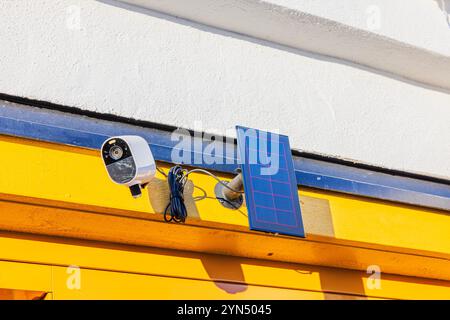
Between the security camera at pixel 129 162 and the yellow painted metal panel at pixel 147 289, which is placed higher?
the security camera at pixel 129 162

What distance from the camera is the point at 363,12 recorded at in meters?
3.16

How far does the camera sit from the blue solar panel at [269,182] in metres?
2.40

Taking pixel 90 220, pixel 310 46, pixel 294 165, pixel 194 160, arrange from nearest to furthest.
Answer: pixel 90 220 < pixel 194 160 < pixel 294 165 < pixel 310 46

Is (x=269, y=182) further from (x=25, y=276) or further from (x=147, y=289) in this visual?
(x=25, y=276)

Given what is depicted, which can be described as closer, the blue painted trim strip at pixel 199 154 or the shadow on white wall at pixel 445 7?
the blue painted trim strip at pixel 199 154

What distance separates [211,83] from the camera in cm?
282

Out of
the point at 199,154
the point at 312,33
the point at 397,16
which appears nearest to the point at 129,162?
the point at 199,154

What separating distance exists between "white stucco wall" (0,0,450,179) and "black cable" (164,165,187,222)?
0.81ft

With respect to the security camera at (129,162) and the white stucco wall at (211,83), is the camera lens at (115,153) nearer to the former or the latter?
the security camera at (129,162)

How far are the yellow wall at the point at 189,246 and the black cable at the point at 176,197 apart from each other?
0.17 ft

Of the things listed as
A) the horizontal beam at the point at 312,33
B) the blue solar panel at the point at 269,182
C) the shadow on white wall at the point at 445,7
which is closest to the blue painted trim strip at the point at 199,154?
the blue solar panel at the point at 269,182

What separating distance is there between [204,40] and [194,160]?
517 millimetres
